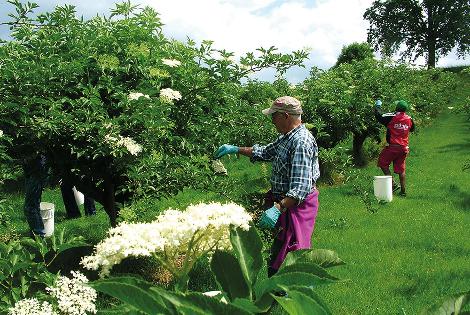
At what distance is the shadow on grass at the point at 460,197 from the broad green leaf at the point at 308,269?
Result: 897cm

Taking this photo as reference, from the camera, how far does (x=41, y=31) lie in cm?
541

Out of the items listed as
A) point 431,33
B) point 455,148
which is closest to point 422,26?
point 431,33

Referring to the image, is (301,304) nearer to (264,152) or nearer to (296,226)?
(296,226)

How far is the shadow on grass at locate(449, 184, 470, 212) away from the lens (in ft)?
32.6

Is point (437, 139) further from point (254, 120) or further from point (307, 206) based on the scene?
point (307, 206)

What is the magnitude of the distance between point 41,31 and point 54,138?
1.06 meters

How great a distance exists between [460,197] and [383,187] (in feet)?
5.07

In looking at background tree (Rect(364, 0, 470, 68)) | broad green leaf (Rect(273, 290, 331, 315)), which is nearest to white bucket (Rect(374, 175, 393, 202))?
broad green leaf (Rect(273, 290, 331, 315))

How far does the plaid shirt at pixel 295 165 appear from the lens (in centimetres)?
418

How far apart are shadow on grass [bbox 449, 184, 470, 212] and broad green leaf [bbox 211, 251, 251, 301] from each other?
8.98 metres

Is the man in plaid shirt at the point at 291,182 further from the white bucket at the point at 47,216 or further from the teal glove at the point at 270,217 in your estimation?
the white bucket at the point at 47,216

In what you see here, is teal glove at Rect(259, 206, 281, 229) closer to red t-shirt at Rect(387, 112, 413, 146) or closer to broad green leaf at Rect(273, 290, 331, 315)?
broad green leaf at Rect(273, 290, 331, 315)

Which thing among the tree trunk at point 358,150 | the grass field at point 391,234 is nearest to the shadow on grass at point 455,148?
the grass field at point 391,234

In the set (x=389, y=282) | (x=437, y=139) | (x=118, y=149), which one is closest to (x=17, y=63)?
(x=118, y=149)
